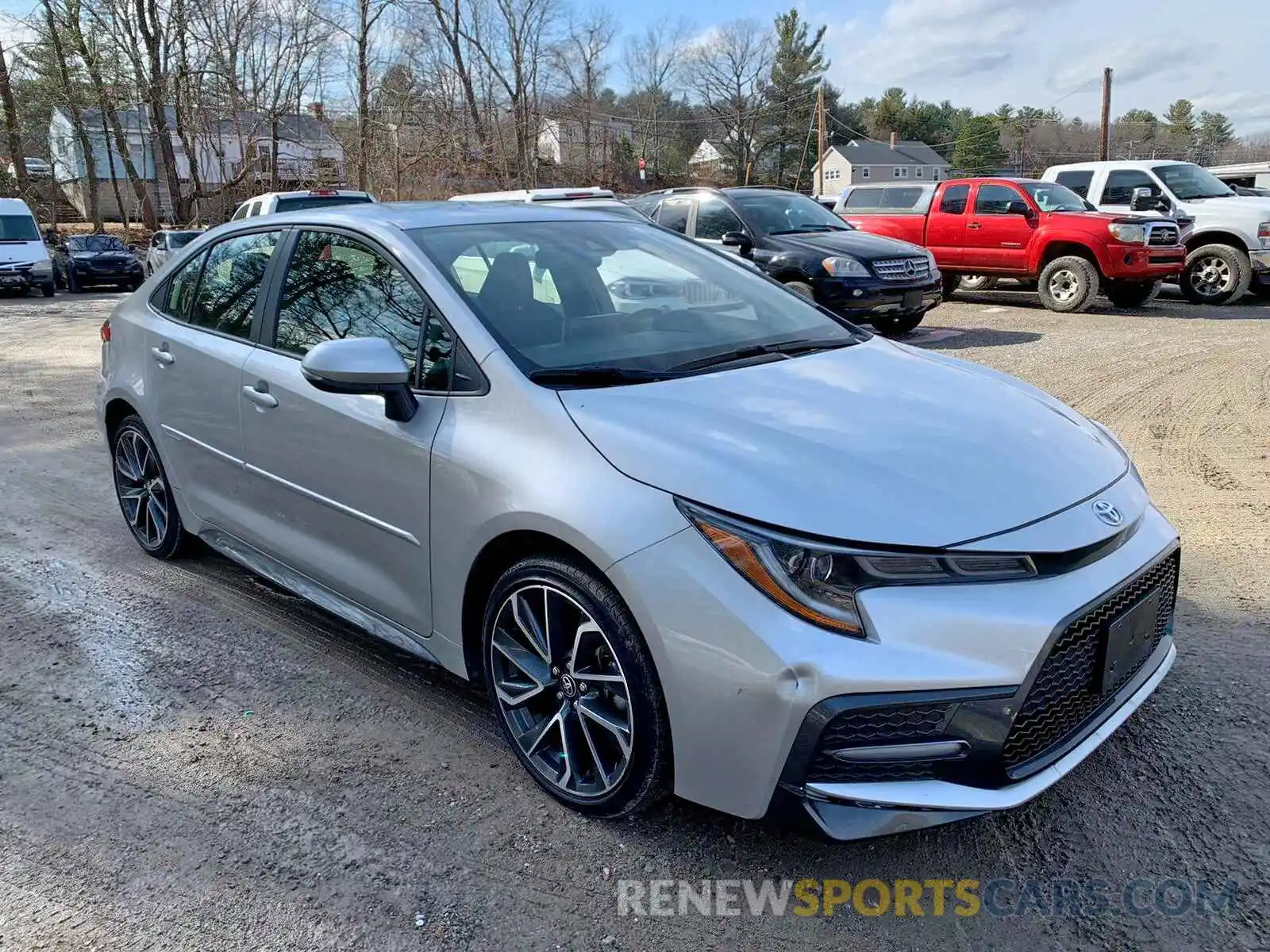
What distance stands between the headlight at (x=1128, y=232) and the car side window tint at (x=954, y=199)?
2221mm

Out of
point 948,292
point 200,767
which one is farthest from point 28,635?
point 948,292

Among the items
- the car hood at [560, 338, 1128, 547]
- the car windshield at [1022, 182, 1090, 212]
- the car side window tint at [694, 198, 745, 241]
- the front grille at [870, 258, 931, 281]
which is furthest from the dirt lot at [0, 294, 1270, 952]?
the car windshield at [1022, 182, 1090, 212]

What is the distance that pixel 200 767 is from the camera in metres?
3.01

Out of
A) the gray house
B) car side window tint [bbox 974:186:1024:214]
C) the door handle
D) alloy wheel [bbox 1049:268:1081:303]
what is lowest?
alloy wheel [bbox 1049:268:1081:303]

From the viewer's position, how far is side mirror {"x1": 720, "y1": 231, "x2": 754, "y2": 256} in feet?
32.9

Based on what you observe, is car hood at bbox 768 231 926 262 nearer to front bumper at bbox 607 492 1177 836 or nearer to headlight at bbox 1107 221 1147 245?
headlight at bbox 1107 221 1147 245

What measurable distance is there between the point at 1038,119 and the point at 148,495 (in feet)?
280

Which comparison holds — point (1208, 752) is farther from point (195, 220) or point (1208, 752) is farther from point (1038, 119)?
point (1038, 119)

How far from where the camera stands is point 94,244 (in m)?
24.0

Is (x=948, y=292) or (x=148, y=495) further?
(x=948, y=292)

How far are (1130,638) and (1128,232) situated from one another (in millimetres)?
11339

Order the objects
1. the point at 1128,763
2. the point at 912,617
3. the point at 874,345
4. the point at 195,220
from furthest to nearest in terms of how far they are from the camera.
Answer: the point at 195,220 < the point at 874,345 < the point at 1128,763 < the point at 912,617

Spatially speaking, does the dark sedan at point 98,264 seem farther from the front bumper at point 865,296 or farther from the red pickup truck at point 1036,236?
the front bumper at point 865,296

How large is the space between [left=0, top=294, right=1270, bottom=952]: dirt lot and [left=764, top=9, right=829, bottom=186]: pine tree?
70.9 metres
